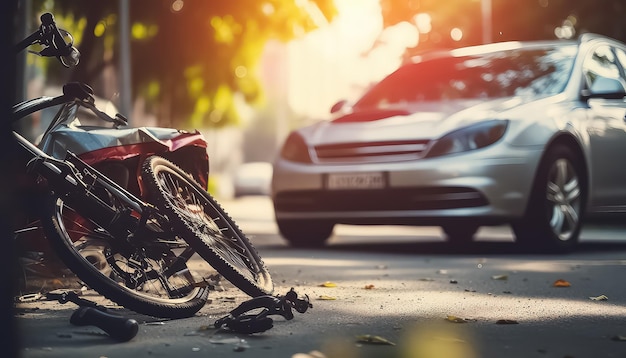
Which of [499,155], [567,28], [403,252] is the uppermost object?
[567,28]

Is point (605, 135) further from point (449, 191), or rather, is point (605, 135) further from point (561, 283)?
point (561, 283)

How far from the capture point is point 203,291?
4.96 meters

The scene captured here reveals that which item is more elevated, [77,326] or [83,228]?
[83,228]

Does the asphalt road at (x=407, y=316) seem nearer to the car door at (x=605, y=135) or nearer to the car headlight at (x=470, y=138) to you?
the car headlight at (x=470, y=138)

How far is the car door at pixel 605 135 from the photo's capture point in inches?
350

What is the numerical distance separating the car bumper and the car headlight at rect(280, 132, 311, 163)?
434 millimetres

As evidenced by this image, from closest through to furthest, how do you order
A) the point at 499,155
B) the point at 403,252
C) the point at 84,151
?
the point at 84,151
the point at 499,155
the point at 403,252

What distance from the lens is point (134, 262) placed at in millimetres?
4699

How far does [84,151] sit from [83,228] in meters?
0.48

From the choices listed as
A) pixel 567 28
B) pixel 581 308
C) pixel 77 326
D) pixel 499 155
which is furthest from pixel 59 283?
pixel 567 28

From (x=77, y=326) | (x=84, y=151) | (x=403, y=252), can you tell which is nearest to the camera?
(x=77, y=326)

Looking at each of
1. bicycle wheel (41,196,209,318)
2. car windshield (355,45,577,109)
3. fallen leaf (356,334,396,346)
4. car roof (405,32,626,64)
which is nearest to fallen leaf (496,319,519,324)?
fallen leaf (356,334,396,346)

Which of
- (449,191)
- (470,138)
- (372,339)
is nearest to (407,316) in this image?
(372,339)

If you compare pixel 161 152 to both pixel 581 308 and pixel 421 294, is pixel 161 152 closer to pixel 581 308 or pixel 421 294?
pixel 421 294
